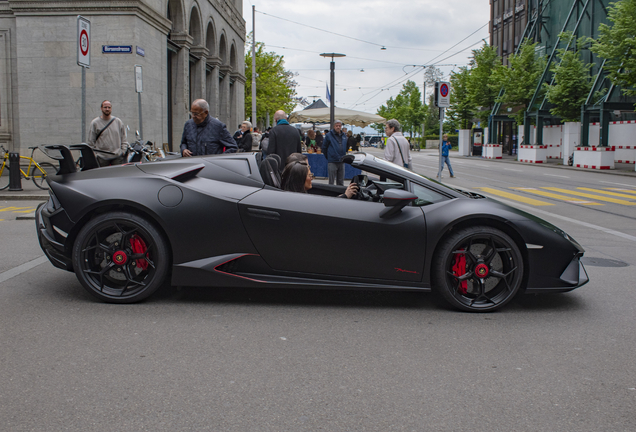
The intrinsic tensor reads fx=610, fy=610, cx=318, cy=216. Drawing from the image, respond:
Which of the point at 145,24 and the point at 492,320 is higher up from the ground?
the point at 145,24

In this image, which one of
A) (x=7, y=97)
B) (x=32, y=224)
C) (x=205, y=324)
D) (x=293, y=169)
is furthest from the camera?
(x=7, y=97)

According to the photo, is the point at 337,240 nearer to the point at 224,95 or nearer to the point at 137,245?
the point at 137,245

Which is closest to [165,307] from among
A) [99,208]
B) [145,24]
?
[99,208]

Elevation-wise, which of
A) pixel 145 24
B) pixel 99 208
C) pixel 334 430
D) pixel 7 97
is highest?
pixel 145 24

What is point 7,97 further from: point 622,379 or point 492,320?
point 622,379

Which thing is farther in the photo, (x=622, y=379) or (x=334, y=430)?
(x=622, y=379)

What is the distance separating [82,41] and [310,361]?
8508 mm

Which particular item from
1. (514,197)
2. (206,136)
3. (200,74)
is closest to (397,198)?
(206,136)

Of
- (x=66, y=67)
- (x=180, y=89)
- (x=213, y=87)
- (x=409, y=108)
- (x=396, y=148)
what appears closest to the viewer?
(x=396, y=148)

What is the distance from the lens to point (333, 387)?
3139 mm

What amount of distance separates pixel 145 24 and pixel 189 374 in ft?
56.1

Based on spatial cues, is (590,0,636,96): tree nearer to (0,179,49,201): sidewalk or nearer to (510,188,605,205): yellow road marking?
(510,188,605,205): yellow road marking

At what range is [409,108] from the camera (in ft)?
311

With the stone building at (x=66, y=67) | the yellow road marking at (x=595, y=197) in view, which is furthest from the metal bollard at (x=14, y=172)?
the yellow road marking at (x=595, y=197)
